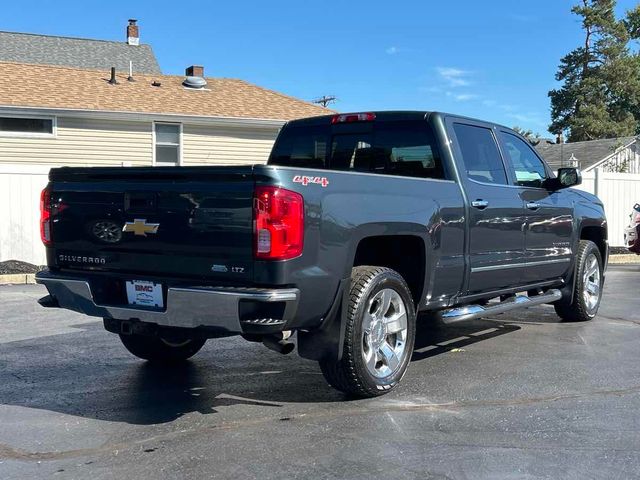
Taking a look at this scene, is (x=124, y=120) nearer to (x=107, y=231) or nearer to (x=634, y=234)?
(x=634, y=234)

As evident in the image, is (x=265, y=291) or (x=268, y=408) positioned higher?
(x=265, y=291)

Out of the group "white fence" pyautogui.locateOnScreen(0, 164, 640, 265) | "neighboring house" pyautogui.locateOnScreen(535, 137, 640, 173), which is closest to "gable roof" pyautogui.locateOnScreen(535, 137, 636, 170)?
"neighboring house" pyautogui.locateOnScreen(535, 137, 640, 173)

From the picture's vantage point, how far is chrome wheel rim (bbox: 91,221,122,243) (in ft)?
15.4

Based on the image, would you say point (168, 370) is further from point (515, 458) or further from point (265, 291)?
point (515, 458)

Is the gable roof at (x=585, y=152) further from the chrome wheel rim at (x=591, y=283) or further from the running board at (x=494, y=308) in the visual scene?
the running board at (x=494, y=308)

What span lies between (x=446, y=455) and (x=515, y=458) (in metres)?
0.36

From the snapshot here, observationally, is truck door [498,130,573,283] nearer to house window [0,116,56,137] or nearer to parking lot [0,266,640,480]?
parking lot [0,266,640,480]

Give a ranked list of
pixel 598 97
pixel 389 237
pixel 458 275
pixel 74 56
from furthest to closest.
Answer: pixel 598 97 < pixel 74 56 < pixel 458 275 < pixel 389 237

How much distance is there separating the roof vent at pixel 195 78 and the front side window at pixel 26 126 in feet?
15.1

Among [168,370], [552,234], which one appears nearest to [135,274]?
[168,370]

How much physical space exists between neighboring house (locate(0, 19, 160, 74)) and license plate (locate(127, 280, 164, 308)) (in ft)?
75.9

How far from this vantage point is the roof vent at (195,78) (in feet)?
68.9

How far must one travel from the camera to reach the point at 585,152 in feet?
107

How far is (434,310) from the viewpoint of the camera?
18.8 feet
